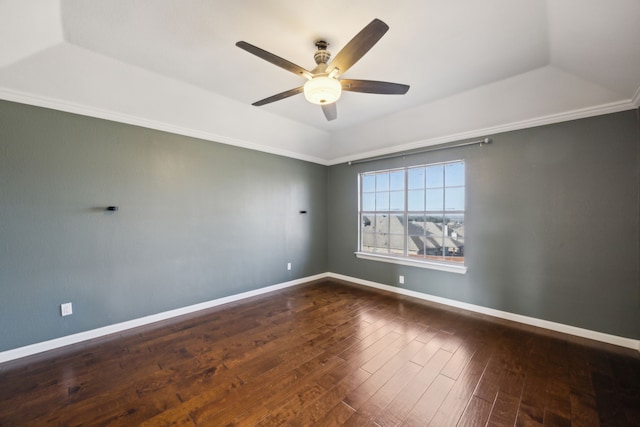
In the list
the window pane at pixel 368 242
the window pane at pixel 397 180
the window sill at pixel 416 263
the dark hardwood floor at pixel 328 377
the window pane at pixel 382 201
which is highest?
the window pane at pixel 397 180

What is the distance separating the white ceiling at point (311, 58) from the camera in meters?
1.78

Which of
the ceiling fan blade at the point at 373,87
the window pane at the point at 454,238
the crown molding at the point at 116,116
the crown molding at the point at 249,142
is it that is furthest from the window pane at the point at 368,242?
the ceiling fan blade at the point at 373,87

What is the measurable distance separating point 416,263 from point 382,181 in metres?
1.57

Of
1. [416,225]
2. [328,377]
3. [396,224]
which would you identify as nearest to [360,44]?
[328,377]

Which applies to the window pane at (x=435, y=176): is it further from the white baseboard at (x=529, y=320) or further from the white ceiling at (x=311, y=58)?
the white baseboard at (x=529, y=320)

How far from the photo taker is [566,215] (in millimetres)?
2801

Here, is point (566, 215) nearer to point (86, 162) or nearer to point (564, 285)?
point (564, 285)

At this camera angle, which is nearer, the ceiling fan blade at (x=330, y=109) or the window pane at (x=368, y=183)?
the ceiling fan blade at (x=330, y=109)

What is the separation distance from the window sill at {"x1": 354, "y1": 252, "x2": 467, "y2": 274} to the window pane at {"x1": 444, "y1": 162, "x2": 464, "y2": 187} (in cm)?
119

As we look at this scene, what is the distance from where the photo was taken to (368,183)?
4777 millimetres

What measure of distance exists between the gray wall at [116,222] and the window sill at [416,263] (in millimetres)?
1752

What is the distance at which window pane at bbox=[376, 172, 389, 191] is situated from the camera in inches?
177

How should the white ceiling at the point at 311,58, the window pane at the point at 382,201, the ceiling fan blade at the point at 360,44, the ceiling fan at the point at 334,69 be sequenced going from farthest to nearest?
the window pane at the point at 382,201 → the white ceiling at the point at 311,58 → the ceiling fan at the point at 334,69 → the ceiling fan blade at the point at 360,44

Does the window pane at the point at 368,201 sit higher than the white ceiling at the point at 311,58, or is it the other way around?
the white ceiling at the point at 311,58
